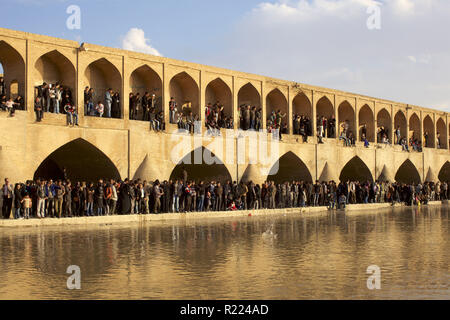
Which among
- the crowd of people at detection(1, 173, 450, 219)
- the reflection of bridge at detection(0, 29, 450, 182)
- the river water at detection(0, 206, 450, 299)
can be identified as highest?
the reflection of bridge at detection(0, 29, 450, 182)

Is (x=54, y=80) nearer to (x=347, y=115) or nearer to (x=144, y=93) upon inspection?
(x=144, y=93)

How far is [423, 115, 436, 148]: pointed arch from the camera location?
1591 inches

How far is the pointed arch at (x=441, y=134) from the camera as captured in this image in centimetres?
4184

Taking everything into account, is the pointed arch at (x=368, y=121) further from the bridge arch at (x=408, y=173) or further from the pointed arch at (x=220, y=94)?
the pointed arch at (x=220, y=94)

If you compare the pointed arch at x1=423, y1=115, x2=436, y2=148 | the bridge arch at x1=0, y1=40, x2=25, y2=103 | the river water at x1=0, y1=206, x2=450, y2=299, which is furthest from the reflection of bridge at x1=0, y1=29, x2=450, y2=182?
the pointed arch at x1=423, y1=115, x2=436, y2=148

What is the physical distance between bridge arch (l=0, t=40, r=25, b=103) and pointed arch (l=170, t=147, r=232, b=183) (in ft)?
25.0

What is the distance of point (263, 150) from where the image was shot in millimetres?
26750

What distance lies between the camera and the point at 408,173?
38.1m

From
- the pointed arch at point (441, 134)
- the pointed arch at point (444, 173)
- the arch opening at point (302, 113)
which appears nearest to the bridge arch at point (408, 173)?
the pointed arch at point (441, 134)

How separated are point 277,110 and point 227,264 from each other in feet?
72.1

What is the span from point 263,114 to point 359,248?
1810cm

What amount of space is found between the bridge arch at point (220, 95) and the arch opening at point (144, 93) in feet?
11.6

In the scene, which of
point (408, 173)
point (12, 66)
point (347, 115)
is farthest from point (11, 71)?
point (408, 173)

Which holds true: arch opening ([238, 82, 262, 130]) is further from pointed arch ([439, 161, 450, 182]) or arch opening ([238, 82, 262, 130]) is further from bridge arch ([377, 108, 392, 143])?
pointed arch ([439, 161, 450, 182])
